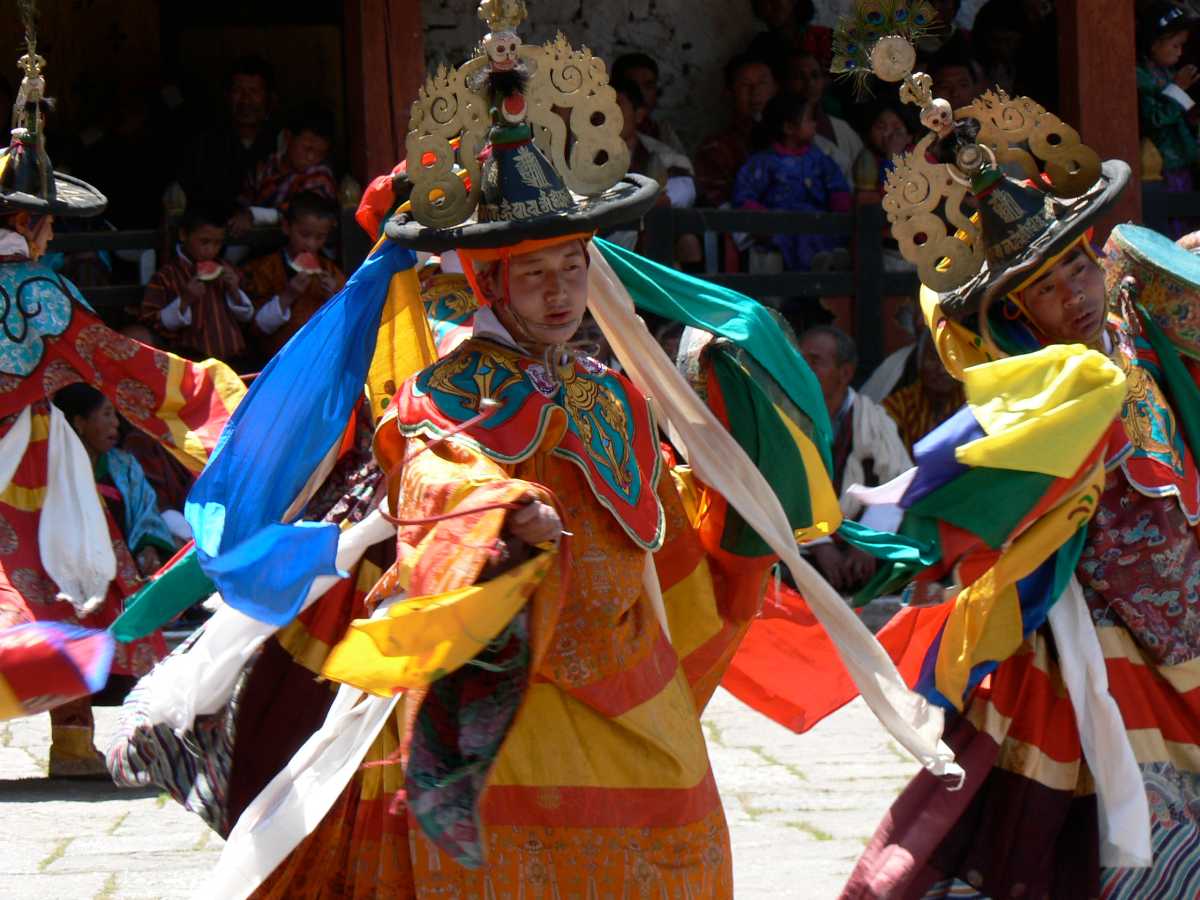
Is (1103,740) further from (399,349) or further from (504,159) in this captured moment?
(504,159)

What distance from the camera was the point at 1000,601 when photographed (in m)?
4.21

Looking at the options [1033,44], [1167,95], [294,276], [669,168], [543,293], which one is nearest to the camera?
[543,293]

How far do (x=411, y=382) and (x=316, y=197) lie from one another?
17.0 feet

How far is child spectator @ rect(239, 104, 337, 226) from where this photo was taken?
876 cm

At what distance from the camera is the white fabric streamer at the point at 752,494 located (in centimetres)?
389

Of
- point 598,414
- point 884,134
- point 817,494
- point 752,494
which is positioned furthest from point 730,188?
point 598,414

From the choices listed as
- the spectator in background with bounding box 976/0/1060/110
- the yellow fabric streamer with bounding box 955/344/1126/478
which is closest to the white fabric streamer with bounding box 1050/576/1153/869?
the yellow fabric streamer with bounding box 955/344/1126/478

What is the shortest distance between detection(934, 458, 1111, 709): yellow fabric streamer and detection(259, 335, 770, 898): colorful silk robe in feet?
2.42

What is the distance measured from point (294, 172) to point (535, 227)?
220 inches

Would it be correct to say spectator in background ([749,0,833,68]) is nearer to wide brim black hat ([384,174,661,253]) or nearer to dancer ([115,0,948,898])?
dancer ([115,0,948,898])

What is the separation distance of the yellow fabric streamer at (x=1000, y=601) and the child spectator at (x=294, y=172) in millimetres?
5084

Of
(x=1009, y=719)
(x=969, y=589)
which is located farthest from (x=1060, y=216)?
(x=1009, y=719)

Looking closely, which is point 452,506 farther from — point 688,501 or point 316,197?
point 316,197

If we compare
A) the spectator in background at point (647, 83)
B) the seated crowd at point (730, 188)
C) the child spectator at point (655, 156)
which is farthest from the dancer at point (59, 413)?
the spectator in background at point (647, 83)
